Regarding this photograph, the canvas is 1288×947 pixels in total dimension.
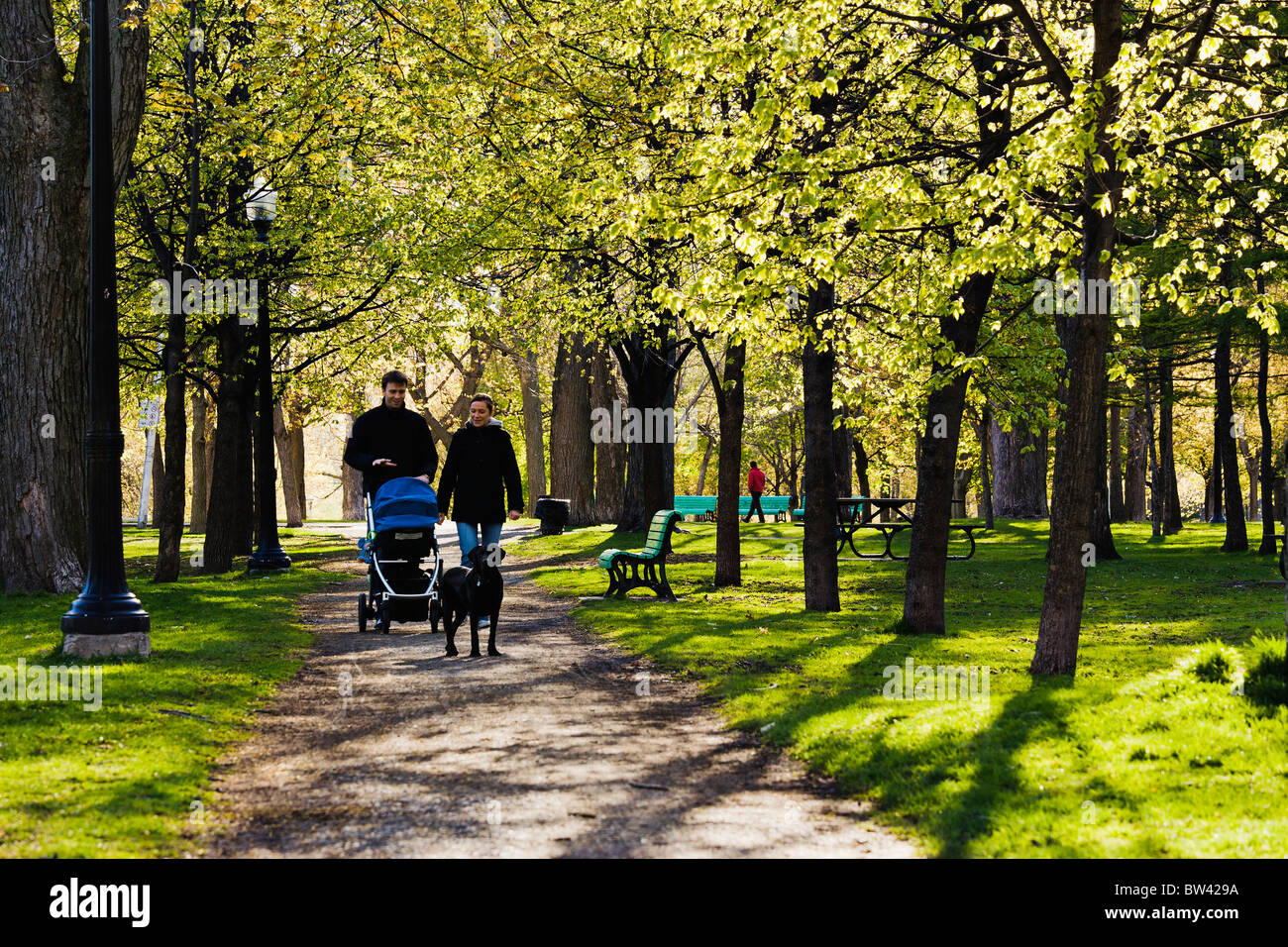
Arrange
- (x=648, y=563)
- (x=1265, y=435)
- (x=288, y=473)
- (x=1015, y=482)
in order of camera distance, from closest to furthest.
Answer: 1. (x=648, y=563)
2. (x=1265, y=435)
3. (x=1015, y=482)
4. (x=288, y=473)

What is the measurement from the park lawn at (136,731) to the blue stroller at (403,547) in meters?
1.08

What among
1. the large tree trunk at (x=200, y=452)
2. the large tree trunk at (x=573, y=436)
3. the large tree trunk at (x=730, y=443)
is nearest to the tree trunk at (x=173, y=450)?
the large tree trunk at (x=730, y=443)

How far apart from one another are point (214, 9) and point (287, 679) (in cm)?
1419

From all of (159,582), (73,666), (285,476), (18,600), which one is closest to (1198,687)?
(73,666)

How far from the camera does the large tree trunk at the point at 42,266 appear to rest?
14.7 metres

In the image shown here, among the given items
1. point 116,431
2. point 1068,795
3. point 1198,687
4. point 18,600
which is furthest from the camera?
point 18,600

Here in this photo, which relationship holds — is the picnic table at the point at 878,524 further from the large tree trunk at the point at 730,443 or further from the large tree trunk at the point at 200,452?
the large tree trunk at the point at 200,452

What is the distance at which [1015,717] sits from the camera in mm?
8000

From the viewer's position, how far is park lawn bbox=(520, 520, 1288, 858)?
18.6ft

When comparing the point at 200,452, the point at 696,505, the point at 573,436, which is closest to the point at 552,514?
the point at 573,436

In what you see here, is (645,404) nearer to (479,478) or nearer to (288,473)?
(479,478)

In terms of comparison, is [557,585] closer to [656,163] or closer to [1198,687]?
[656,163]

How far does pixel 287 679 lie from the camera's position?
34.0 feet

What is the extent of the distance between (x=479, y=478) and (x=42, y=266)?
6950mm
